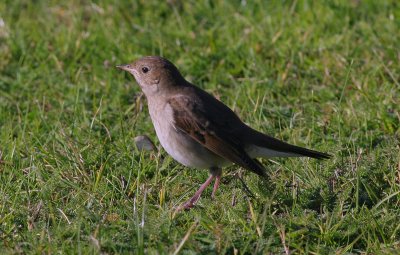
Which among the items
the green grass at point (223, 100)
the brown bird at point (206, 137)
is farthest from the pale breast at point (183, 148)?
the green grass at point (223, 100)

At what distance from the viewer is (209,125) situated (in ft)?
23.8

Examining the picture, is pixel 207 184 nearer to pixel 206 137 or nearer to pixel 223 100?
pixel 206 137

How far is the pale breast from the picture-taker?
723 cm

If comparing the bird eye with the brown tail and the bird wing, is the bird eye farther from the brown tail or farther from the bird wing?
the brown tail

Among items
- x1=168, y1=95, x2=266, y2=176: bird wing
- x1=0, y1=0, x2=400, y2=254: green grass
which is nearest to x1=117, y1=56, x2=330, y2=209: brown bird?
x1=168, y1=95, x2=266, y2=176: bird wing

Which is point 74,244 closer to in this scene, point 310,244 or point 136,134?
point 310,244

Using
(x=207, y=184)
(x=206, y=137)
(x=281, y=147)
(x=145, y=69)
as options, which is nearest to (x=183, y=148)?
(x=206, y=137)

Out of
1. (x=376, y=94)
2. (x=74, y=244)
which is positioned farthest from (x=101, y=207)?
(x=376, y=94)

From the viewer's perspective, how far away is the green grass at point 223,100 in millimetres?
6277

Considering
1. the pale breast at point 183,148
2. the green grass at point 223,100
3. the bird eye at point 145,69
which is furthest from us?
the bird eye at point 145,69

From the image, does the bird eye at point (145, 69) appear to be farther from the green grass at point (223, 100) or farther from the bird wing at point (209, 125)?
the green grass at point (223, 100)

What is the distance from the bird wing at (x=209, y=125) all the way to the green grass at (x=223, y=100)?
Answer: 0.31 meters

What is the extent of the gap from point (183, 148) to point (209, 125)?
11.3 inches

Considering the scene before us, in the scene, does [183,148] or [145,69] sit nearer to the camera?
[183,148]
